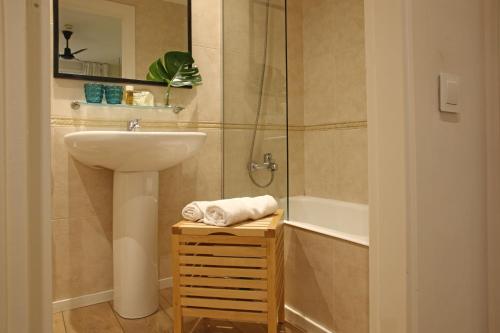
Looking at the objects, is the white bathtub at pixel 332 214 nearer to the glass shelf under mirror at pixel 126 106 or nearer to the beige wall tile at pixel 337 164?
the beige wall tile at pixel 337 164

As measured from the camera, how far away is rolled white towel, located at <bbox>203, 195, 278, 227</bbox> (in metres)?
1.42

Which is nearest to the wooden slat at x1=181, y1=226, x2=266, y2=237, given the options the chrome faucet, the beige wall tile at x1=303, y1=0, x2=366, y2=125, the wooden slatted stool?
Answer: the wooden slatted stool

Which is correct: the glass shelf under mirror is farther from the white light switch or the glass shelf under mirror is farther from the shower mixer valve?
the white light switch

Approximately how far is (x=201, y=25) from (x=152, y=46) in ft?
1.17

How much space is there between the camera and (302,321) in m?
1.65

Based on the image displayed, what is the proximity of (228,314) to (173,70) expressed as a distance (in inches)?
53.8

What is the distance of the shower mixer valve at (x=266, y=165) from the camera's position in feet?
6.11

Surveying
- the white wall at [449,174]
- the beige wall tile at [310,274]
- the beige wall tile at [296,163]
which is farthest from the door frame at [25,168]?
the beige wall tile at [296,163]

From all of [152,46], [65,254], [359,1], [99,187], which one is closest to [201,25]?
[152,46]

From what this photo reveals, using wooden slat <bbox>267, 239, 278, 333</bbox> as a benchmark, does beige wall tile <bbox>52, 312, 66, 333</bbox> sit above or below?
below

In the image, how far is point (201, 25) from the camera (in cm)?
222

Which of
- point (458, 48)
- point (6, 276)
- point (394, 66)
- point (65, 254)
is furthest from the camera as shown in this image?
point (65, 254)

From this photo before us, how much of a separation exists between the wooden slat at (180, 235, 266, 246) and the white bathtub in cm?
70

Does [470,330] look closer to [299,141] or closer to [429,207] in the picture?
[429,207]
